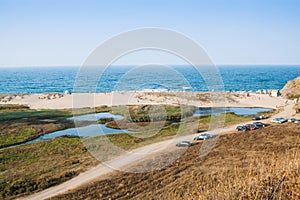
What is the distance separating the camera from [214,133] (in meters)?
38.1

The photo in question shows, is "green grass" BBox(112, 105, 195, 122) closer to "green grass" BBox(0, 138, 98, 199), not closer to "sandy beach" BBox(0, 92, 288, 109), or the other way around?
"sandy beach" BBox(0, 92, 288, 109)

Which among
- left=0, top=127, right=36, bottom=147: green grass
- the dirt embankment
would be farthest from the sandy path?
the dirt embankment

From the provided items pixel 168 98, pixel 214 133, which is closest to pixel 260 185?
pixel 214 133

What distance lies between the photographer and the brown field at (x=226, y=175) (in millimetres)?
8705

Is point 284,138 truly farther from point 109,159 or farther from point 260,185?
point 260,185

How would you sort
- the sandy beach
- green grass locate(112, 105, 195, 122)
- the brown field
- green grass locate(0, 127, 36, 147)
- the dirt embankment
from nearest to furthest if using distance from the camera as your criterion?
the brown field < green grass locate(0, 127, 36, 147) < green grass locate(112, 105, 195, 122) < the sandy beach < the dirt embankment

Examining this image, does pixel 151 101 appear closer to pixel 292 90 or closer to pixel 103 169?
pixel 292 90

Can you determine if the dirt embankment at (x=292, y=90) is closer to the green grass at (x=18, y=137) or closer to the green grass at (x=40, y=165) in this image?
the green grass at (x=40, y=165)

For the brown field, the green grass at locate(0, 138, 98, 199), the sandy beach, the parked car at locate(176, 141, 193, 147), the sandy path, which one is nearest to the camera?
the brown field

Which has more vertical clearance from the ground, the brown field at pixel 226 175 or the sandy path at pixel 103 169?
the brown field at pixel 226 175

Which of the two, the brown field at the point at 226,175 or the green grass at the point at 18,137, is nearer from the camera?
the brown field at the point at 226,175

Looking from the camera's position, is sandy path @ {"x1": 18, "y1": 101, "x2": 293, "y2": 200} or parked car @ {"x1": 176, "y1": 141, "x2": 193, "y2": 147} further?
parked car @ {"x1": 176, "y1": 141, "x2": 193, "y2": 147}

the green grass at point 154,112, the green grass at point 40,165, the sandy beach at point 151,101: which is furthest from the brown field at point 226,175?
the sandy beach at point 151,101

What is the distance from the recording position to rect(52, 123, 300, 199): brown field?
8.71 metres
